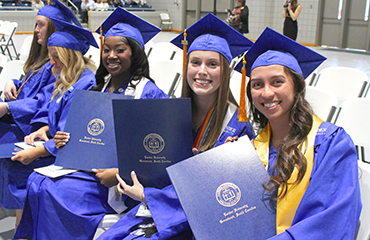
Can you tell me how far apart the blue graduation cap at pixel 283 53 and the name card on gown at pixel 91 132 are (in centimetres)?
83

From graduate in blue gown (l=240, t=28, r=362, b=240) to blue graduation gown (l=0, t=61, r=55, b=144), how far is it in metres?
1.88

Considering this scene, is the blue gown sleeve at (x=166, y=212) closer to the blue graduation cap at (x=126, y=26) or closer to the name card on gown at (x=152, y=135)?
the name card on gown at (x=152, y=135)

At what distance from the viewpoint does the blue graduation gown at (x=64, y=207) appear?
187cm

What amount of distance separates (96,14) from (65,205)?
55.0ft

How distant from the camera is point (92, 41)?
272cm

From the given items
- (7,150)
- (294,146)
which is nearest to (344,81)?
(294,146)

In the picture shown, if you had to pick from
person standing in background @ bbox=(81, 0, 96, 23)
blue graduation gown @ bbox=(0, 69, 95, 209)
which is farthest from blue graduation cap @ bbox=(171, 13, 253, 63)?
person standing in background @ bbox=(81, 0, 96, 23)

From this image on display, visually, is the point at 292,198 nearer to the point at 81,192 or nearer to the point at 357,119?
the point at 81,192

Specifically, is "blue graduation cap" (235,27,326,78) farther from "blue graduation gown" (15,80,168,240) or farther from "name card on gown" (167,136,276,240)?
"blue graduation gown" (15,80,168,240)

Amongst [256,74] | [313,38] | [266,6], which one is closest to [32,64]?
[256,74]

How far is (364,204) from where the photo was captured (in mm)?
1388

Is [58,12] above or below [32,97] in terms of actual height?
above

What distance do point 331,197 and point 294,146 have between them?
245 millimetres

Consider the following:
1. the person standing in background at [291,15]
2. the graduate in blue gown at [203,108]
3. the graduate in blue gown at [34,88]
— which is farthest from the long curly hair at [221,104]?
the person standing in background at [291,15]
